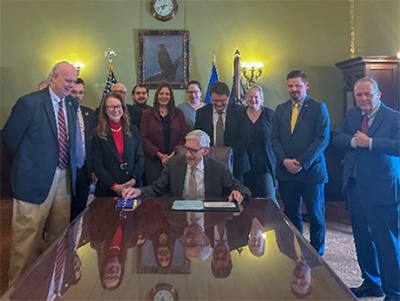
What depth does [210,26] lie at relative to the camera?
6.41 m

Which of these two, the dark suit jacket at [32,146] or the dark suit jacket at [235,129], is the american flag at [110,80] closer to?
the dark suit jacket at [235,129]

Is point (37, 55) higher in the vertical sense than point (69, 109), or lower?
higher

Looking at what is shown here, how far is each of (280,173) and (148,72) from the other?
370 centimetres

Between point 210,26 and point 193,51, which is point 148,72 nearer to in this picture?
point 193,51

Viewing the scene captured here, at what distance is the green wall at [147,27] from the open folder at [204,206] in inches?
170

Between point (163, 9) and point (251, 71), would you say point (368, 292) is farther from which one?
point (163, 9)

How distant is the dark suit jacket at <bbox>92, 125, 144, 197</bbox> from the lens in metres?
3.00

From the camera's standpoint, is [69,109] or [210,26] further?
[210,26]

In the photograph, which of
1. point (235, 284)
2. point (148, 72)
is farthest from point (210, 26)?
point (235, 284)

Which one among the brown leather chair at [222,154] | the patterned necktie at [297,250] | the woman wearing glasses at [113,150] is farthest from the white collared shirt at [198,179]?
the patterned necktie at [297,250]

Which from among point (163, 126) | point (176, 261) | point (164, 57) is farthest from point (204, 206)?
point (164, 57)

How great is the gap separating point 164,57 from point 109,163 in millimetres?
3705

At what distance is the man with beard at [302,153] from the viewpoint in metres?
3.16

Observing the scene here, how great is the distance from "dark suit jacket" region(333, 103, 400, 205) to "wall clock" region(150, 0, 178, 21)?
4426 millimetres
